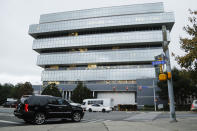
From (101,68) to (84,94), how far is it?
17.3 meters

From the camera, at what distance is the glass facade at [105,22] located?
211ft

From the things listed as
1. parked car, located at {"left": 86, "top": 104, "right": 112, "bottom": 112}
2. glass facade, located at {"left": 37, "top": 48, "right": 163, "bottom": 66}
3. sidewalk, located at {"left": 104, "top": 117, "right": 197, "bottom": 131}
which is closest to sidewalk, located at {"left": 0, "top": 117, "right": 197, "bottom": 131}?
sidewalk, located at {"left": 104, "top": 117, "right": 197, "bottom": 131}

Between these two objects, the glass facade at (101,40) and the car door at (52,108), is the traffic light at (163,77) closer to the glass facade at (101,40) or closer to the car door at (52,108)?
the car door at (52,108)

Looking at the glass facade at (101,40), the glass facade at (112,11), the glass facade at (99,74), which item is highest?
the glass facade at (112,11)

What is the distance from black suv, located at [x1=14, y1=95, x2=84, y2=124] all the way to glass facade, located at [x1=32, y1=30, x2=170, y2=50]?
183ft

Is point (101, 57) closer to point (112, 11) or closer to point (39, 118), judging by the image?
point (112, 11)

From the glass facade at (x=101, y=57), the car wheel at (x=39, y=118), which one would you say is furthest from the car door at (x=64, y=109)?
the glass facade at (x=101, y=57)

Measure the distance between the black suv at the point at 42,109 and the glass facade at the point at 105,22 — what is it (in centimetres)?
5974

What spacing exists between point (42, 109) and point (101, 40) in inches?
2294

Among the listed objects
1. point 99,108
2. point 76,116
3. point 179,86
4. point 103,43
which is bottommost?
point 99,108

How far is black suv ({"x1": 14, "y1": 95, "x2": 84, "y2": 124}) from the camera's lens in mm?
9625

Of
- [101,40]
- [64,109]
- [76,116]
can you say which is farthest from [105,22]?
[64,109]

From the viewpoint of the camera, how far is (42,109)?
391 inches

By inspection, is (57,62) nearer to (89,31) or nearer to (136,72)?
(89,31)
